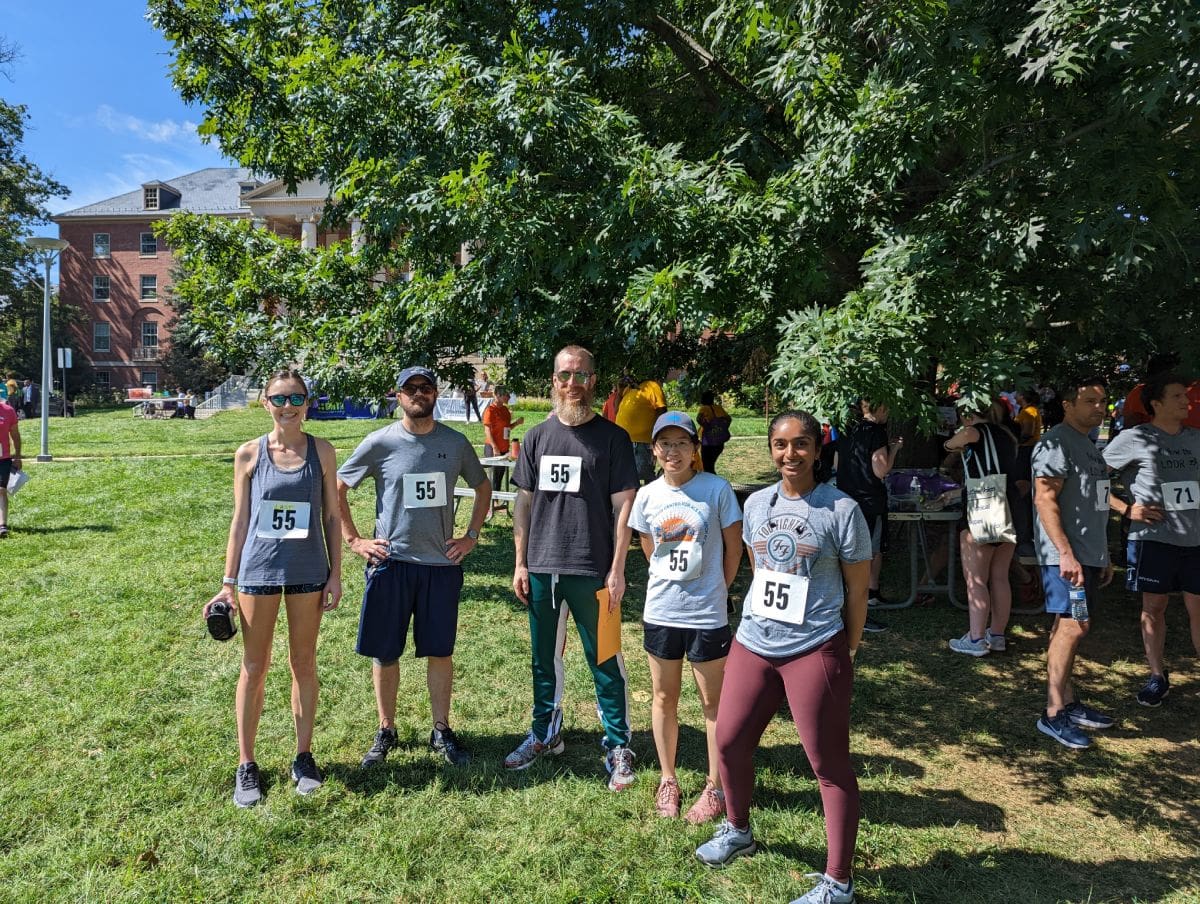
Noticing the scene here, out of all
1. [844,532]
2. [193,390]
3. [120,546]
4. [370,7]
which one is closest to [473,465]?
[844,532]

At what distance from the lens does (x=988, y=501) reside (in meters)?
5.72

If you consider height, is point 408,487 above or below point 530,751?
above

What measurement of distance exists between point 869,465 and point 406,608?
4123 mm

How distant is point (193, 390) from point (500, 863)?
157 feet

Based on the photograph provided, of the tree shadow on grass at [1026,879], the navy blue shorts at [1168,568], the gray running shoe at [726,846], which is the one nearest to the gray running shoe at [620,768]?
the gray running shoe at [726,846]

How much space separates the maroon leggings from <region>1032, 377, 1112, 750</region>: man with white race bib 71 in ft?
7.23

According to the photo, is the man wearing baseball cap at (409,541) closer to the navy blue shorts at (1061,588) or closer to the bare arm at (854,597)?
the bare arm at (854,597)

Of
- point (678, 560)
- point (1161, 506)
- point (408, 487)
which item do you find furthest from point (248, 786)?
point (1161, 506)

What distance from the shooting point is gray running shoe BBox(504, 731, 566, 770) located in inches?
153

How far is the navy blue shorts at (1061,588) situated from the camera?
14.0 ft

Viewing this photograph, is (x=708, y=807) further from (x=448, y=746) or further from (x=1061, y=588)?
(x=1061, y=588)

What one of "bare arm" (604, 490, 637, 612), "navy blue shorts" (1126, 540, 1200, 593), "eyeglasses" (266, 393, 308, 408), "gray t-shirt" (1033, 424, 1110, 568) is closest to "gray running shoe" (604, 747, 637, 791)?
"bare arm" (604, 490, 637, 612)

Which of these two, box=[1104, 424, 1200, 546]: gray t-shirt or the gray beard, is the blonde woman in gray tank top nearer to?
the gray beard

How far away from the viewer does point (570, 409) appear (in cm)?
376
